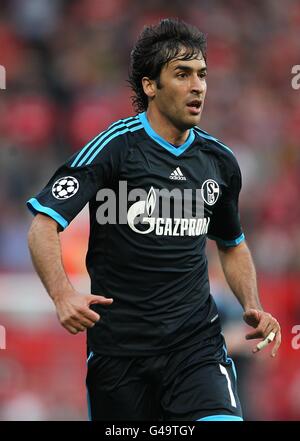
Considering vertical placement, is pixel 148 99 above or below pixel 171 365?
above

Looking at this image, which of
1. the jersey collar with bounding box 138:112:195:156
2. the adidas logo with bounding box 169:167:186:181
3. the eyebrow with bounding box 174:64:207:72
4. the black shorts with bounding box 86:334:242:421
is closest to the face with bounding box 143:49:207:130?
the eyebrow with bounding box 174:64:207:72

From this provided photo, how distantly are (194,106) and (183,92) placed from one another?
0.10 m

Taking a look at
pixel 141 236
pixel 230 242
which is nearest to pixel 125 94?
pixel 230 242

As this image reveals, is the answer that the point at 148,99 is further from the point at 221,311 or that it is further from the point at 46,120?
the point at 46,120

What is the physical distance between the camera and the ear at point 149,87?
5637mm

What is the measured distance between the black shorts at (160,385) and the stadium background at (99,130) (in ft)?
11.0

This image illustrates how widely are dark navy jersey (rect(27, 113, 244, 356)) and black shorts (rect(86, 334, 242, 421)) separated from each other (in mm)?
69

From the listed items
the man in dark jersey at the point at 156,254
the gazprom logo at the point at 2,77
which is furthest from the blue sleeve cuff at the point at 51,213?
the gazprom logo at the point at 2,77

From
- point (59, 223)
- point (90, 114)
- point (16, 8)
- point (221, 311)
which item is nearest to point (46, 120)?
point (90, 114)

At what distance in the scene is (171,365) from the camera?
5.24m

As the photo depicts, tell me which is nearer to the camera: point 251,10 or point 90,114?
point 90,114

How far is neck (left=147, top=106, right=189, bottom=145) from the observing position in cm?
553

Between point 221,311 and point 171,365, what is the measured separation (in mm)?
3526

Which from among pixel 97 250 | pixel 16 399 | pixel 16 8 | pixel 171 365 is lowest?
pixel 16 399
